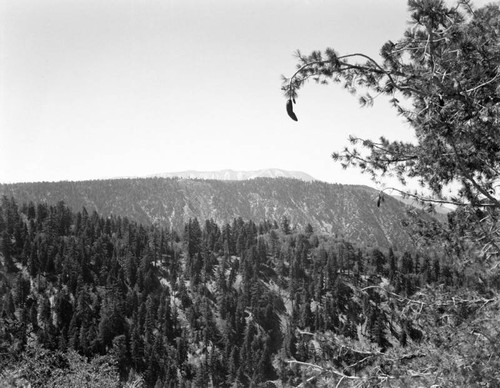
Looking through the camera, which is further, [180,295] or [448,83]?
[180,295]

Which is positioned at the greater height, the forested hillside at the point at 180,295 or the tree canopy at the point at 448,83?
the tree canopy at the point at 448,83

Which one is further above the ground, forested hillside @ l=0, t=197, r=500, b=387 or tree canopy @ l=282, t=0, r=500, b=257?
tree canopy @ l=282, t=0, r=500, b=257

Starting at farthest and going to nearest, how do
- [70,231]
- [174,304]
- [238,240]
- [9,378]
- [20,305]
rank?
[238,240], [70,231], [174,304], [20,305], [9,378]

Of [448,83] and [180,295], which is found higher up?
[448,83]

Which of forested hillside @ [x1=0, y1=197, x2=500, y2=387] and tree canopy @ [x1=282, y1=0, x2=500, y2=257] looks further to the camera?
forested hillside @ [x1=0, y1=197, x2=500, y2=387]

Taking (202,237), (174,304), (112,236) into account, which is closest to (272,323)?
(174,304)

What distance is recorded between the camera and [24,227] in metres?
155

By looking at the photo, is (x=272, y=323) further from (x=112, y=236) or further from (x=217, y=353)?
(x=112, y=236)

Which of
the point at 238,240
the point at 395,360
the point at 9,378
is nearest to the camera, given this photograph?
the point at 395,360

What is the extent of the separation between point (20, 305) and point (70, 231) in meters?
47.8

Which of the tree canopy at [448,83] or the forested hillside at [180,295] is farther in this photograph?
the forested hillside at [180,295]

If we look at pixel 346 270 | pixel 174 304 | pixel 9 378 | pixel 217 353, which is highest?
pixel 9 378

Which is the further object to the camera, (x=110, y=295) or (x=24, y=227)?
(x=24, y=227)

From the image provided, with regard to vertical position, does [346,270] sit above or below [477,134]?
below
